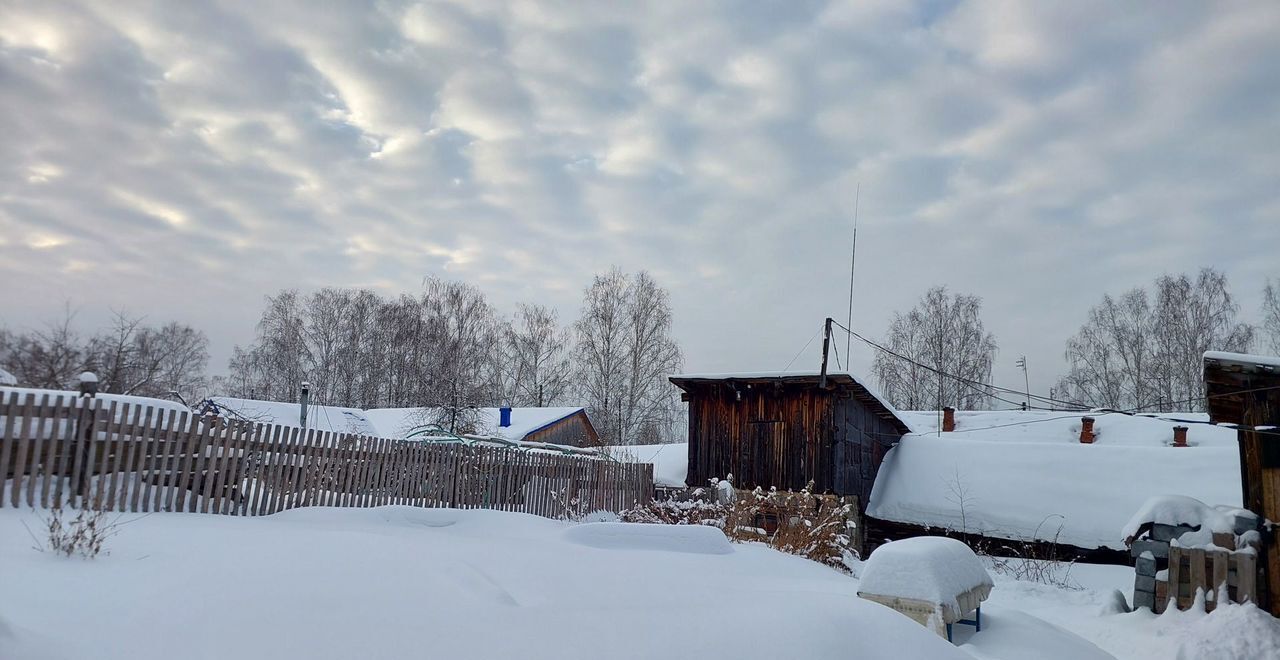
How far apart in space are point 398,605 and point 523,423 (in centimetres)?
2842

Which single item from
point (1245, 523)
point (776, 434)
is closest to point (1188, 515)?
point (1245, 523)

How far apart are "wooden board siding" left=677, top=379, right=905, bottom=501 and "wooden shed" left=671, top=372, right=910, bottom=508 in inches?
0.9

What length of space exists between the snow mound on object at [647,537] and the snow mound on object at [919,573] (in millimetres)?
1595

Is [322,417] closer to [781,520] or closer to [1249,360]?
[781,520]

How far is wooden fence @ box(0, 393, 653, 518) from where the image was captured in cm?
671

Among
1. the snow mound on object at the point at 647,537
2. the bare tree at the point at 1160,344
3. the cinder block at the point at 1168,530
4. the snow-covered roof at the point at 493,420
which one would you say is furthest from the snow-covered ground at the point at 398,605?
the bare tree at the point at 1160,344

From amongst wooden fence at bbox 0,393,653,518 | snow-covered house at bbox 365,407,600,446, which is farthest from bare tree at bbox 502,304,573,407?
wooden fence at bbox 0,393,653,518

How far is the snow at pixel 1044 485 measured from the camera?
52.9ft

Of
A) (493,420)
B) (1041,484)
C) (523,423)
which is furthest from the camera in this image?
(493,420)

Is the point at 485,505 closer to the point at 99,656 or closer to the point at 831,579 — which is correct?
the point at 831,579

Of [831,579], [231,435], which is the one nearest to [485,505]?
[231,435]

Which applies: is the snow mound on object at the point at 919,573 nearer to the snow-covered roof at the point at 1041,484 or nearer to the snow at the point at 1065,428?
the snow-covered roof at the point at 1041,484

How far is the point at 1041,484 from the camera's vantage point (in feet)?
58.5

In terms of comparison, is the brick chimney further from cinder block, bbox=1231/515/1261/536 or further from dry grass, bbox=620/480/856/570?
cinder block, bbox=1231/515/1261/536
